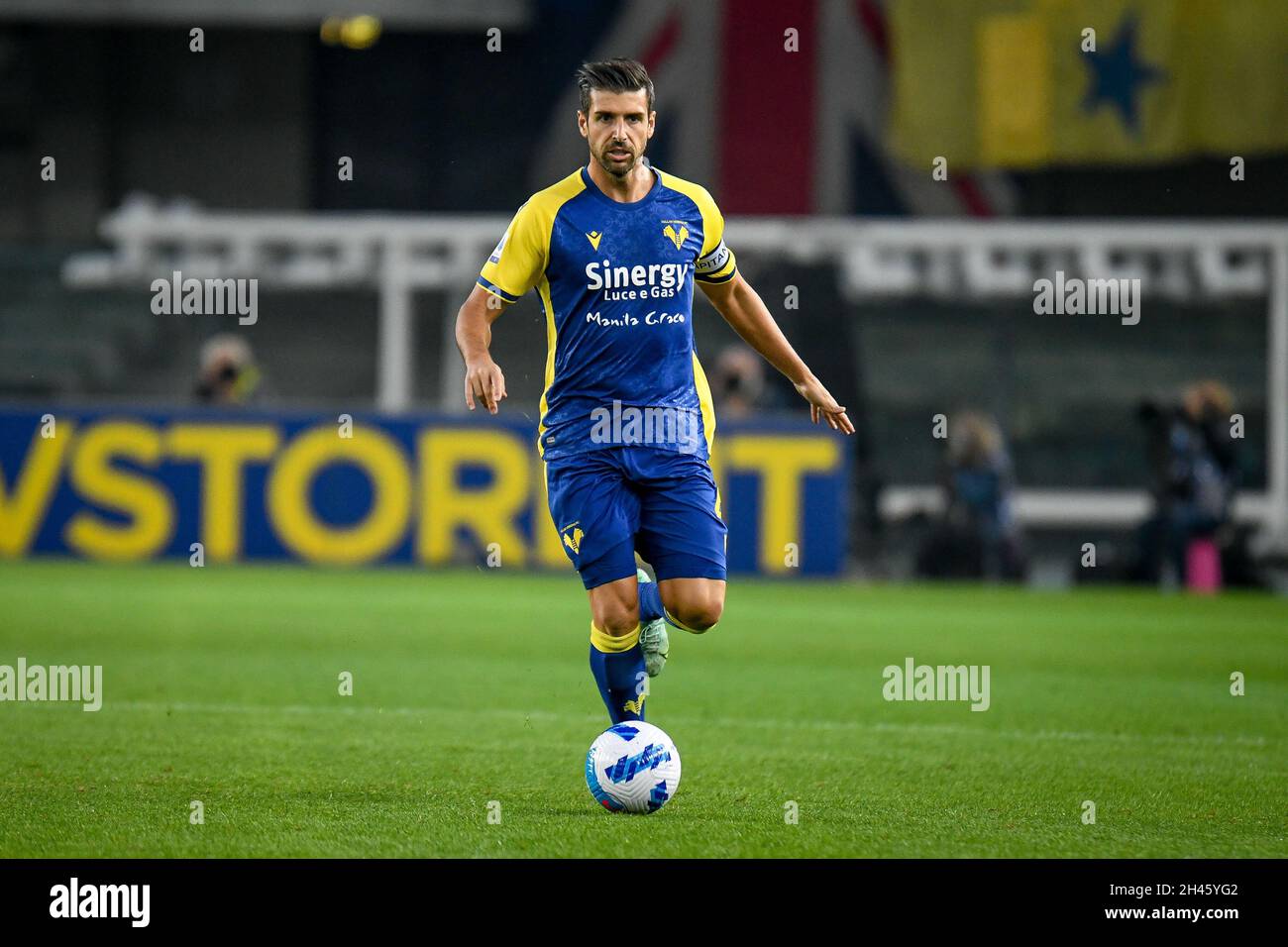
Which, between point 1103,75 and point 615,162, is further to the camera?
point 1103,75

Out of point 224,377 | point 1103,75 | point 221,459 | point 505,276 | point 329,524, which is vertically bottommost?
point 329,524

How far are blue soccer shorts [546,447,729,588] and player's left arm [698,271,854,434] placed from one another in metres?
0.49

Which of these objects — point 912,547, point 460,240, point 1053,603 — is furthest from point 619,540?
point 460,240

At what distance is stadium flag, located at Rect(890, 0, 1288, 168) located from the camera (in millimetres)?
21812

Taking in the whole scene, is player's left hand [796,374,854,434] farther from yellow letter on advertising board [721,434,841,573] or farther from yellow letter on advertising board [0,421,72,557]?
yellow letter on advertising board [0,421,72,557]

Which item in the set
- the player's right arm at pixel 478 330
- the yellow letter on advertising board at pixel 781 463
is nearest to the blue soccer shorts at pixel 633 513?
the player's right arm at pixel 478 330

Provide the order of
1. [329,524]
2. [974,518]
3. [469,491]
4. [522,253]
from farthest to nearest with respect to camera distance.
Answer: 1. [974,518]
2. [329,524]
3. [469,491]
4. [522,253]

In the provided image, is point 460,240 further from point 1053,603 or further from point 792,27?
point 1053,603

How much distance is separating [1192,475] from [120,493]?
8.84 meters

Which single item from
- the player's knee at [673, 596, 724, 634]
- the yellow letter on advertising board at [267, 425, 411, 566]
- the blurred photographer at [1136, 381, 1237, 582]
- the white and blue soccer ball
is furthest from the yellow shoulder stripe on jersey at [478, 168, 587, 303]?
the blurred photographer at [1136, 381, 1237, 582]

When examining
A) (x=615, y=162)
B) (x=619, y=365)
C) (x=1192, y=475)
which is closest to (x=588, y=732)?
(x=619, y=365)

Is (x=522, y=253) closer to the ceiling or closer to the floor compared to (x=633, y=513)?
closer to the ceiling

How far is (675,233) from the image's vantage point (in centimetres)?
652

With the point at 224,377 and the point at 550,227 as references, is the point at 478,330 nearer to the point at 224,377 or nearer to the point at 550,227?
the point at 550,227
